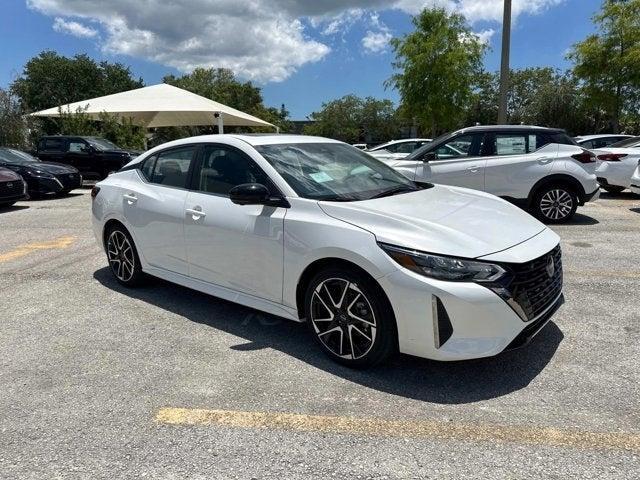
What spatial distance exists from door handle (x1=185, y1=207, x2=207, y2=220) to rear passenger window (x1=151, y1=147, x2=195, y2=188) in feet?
1.14

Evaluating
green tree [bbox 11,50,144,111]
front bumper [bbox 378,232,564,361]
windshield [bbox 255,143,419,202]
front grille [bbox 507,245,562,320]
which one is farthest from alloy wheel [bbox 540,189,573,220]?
green tree [bbox 11,50,144,111]

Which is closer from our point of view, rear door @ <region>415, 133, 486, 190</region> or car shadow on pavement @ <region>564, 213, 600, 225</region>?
car shadow on pavement @ <region>564, 213, 600, 225</region>

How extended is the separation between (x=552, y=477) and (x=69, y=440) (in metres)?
2.50

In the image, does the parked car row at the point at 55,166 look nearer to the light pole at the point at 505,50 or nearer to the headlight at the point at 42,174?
the headlight at the point at 42,174

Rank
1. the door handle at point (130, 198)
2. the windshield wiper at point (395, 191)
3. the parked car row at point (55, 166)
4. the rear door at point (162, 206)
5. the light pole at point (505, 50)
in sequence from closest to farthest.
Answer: the windshield wiper at point (395, 191), the rear door at point (162, 206), the door handle at point (130, 198), the parked car row at point (55, 166), the light pole at point (505, 50)

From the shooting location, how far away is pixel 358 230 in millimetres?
3359

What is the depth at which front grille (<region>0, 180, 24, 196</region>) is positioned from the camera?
11.6 meters

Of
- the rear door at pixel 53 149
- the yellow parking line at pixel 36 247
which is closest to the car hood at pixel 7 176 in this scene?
the yellow parking line at pixel 36 247

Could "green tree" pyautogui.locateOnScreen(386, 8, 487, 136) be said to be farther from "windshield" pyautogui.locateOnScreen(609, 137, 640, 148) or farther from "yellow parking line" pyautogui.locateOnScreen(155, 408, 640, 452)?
"yellow parking line" pyautogui.locateOnScreen(155, 408, 640, 452)

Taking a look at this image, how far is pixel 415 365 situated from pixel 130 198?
3.22 meters

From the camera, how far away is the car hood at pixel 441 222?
3195 millimetres

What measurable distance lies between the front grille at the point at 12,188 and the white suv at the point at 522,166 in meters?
9.28

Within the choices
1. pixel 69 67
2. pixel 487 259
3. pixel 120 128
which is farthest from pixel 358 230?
pixel 69 67

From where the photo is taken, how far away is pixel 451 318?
3.05 metres
